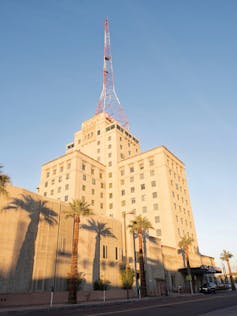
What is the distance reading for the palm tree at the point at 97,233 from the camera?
39.6m

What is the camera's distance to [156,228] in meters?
64.3

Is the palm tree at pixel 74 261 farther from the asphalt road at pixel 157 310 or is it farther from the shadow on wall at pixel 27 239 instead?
the shadow on wall at pixel 27 239

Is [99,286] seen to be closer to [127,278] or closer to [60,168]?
[127,278]

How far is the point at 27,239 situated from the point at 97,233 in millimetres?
13692

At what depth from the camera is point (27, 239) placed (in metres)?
31.4

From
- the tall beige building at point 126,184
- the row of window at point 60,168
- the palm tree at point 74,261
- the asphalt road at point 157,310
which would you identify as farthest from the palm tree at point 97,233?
the row of window at point 60,168

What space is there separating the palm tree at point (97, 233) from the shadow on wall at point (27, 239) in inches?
324

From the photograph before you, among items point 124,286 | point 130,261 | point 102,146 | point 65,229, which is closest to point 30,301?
point 65,229

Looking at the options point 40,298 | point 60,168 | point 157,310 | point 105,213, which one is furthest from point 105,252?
point 60,168

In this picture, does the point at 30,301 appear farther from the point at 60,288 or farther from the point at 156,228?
the point at 156,228

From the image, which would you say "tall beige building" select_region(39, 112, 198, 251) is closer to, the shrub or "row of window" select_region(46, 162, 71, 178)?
"row of window" select_region(46, 162, 71, 178)

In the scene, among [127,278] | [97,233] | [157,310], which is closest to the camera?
[157,310]

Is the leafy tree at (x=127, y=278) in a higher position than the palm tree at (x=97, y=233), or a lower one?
lower

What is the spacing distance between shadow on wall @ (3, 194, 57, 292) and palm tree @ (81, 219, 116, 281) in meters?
8.24
